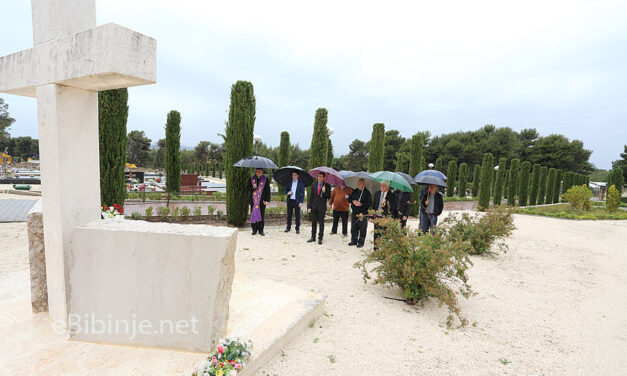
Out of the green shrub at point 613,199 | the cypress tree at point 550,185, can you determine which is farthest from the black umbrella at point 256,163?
the cypress tree at point 550,185

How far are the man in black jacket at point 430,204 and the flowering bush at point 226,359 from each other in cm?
524

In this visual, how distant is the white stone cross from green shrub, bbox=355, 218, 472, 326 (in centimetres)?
327

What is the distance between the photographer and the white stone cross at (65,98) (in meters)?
2.12

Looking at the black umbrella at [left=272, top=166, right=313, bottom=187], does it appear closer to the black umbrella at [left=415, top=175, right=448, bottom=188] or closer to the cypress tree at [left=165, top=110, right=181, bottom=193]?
the black umbrella at [left=415, top=175, right=448, bottom=188]

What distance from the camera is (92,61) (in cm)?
208

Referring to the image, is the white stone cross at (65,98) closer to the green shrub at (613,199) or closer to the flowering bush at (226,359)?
the flowering bush at (226,359)

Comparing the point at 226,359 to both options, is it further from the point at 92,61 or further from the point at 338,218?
the point at 338,218

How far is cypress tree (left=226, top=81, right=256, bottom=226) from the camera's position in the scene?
838cm

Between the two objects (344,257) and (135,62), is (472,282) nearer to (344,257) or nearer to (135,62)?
(344,257)

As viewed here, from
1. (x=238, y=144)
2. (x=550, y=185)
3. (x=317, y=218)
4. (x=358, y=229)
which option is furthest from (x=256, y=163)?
(x=550, y=185)

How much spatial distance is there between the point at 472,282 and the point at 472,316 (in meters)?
1.37

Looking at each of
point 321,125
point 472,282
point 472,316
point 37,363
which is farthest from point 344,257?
point 321,125

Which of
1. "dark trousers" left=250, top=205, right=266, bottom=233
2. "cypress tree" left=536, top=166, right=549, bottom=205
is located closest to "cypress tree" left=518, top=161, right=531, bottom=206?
"cypress tree" left=536, top=166, right=549, bottom=205

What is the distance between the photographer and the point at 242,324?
9.11 feet
